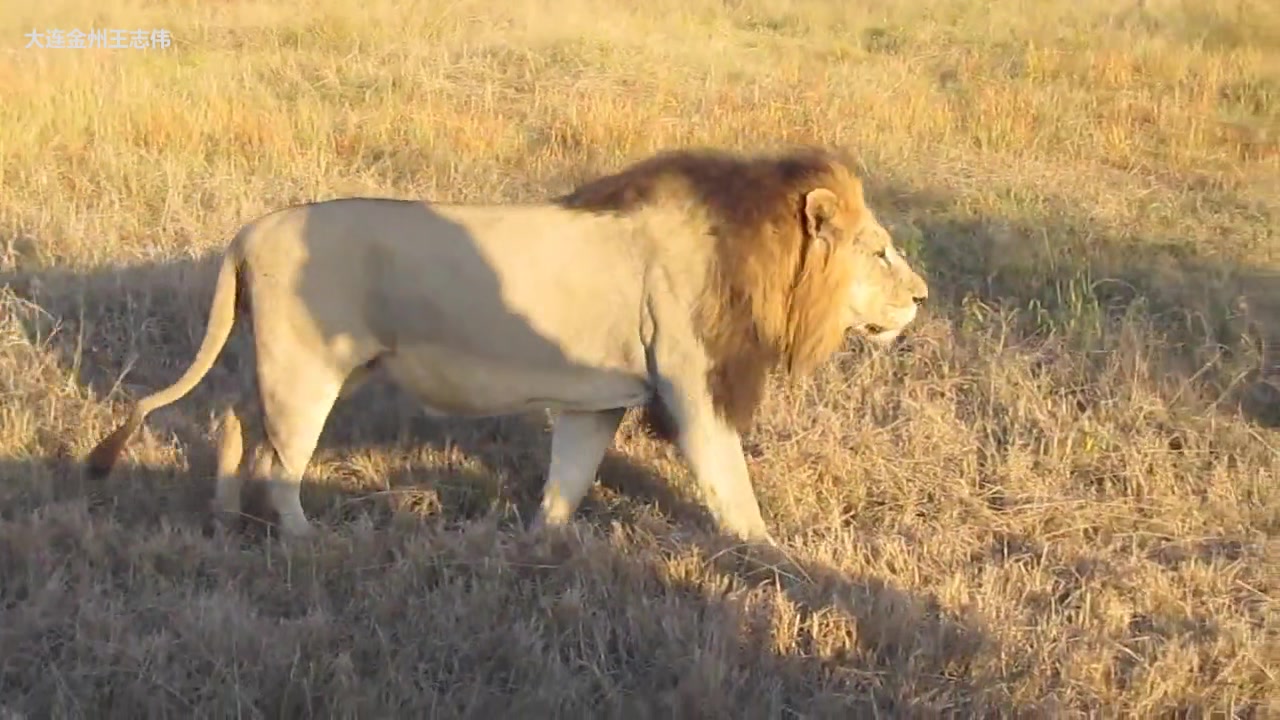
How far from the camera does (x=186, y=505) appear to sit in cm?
492

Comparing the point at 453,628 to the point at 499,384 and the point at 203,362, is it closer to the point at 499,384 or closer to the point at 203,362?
the point at 499,384

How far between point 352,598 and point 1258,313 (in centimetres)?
478

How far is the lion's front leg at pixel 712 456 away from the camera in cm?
461

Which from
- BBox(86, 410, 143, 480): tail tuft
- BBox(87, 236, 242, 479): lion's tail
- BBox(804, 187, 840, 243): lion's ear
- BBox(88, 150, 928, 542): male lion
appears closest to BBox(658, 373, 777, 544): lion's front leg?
BBox(88, 150, 928, 542): male lion

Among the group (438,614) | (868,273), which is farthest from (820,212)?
(438,614)

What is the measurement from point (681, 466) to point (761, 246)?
3.60ft

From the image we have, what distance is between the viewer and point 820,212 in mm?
4691

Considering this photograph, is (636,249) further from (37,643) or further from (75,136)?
(75,136)

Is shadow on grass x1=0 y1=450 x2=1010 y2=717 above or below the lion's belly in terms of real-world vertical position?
below

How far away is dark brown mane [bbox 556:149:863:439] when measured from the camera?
463cm

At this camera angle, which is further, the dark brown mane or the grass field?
the dark brown mane

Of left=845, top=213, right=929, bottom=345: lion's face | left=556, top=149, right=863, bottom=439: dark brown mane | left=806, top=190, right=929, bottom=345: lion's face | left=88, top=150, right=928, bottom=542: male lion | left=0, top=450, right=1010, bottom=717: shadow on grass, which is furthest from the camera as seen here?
left=845, top=213, right=929, bottom=345: lion's face

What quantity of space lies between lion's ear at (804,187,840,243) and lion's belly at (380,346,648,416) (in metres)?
0.74

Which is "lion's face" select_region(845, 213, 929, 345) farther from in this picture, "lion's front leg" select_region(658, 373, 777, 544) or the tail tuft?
the tail tuft
